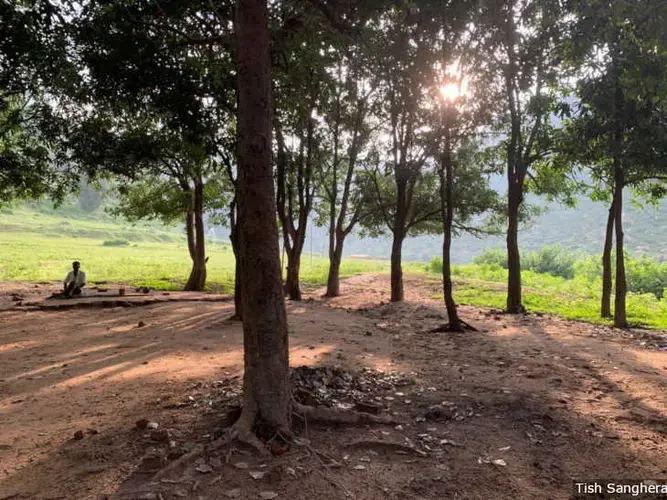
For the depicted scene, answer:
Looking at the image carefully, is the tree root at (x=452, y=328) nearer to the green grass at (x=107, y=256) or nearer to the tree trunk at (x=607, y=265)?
the tree trunk at (x=607, y=265)

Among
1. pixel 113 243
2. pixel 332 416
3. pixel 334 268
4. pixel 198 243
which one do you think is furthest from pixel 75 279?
pixel 113 243

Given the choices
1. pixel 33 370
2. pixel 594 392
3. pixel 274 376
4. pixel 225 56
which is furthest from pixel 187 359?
pixel 594 392

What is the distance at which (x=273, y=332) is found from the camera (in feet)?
16.6

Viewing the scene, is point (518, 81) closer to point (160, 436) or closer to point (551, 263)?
point (160, 436)

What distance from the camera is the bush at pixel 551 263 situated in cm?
4756

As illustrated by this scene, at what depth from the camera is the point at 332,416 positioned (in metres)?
5.51

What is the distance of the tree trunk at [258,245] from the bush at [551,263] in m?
47.3

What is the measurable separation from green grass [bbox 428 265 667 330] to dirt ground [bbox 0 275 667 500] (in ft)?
21.8

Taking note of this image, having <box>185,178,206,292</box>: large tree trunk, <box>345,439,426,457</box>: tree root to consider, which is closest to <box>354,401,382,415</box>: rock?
<box>345,439,426,457</box>: tree root

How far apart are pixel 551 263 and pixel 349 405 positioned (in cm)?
4919

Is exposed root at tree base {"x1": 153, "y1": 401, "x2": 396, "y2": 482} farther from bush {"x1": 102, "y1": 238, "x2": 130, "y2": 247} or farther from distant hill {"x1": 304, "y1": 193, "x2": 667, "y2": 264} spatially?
distant hill {"x1": 304, "y1": 193, "x2": 667, "y2": 264}

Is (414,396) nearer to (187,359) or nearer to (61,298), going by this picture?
(187,359)

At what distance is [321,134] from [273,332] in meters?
17.9

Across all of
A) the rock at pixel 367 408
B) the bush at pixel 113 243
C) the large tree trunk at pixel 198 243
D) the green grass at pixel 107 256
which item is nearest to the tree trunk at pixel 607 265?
the rock at pixel 367 408
